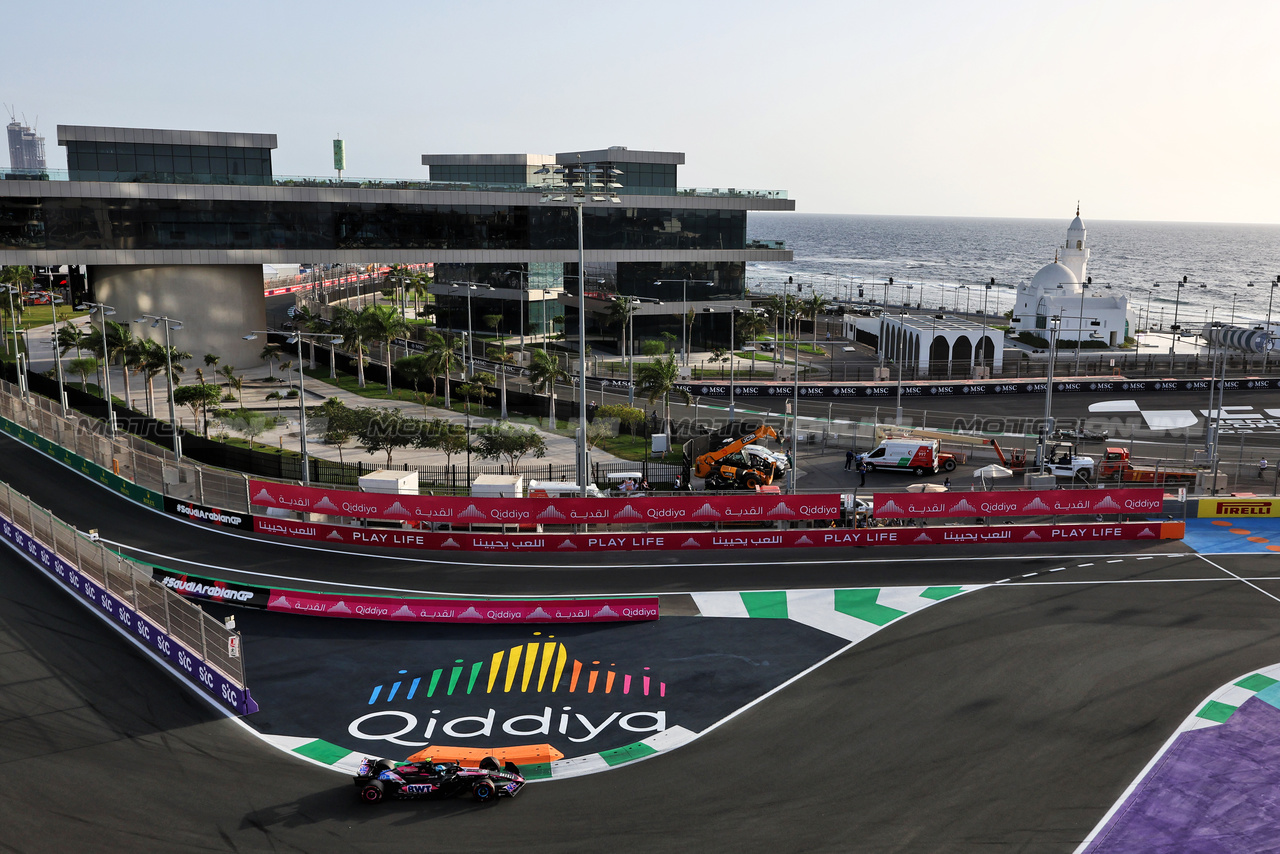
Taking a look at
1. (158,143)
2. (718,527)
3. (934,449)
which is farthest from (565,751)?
(158,143)

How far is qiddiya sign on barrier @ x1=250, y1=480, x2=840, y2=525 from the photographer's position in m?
36.2

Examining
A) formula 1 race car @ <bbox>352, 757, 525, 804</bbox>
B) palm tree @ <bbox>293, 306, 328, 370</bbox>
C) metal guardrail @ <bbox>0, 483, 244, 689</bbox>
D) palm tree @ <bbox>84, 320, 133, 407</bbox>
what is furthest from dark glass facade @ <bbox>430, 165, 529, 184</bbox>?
formula 1 race car @ <bbox>352, 757, 525, 804</bbox>

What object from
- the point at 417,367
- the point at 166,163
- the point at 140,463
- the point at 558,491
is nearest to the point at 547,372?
the point at 417,367

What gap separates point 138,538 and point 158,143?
42674 millimetres

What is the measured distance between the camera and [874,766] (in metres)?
21.4

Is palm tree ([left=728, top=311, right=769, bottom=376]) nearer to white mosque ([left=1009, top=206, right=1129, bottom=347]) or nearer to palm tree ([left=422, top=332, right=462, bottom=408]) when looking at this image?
white mosque ([left=1009, top=206, right=1129, bottom=347])

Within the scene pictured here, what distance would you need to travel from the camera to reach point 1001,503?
36.9m

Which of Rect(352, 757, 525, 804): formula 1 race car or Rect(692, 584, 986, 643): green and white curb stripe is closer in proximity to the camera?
Rect(352, 757, 525, 804): formula 1 race car

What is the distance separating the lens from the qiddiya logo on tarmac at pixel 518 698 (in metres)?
23.0

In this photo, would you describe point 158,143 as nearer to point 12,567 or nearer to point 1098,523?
point 12,567

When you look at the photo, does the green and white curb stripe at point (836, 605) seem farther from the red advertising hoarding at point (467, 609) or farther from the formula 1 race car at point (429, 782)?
the formula 1 race car at point (429, 782)

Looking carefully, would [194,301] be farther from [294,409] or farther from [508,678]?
[508,678]

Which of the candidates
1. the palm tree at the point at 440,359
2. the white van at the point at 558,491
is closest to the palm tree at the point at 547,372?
the palm tree at the point at 440,359

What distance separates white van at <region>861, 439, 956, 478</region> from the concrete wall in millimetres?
48758
